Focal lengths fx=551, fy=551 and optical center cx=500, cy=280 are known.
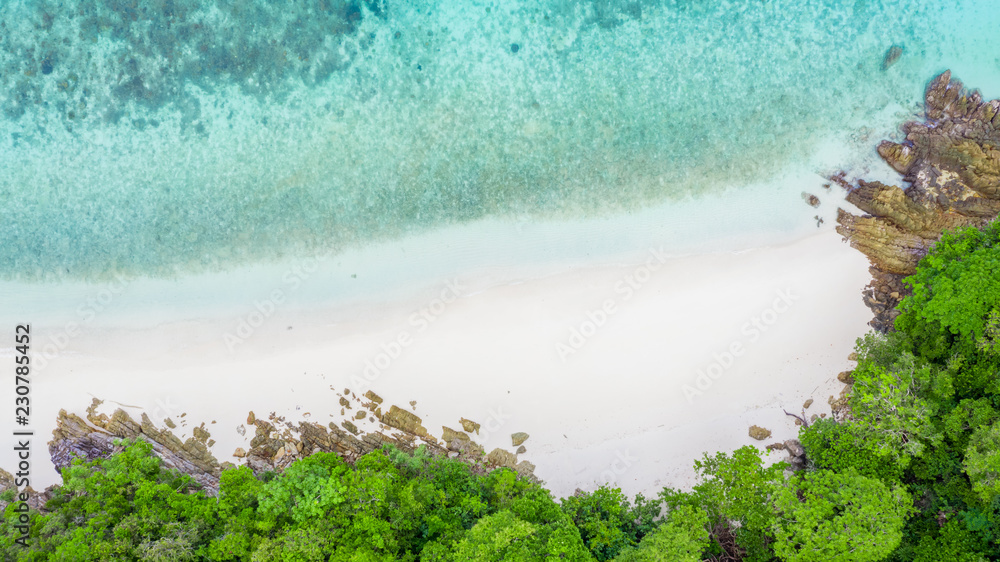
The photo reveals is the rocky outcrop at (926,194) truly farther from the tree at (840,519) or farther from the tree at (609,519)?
the tree at (609,519)

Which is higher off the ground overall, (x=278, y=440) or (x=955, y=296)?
(x=955, y=296)

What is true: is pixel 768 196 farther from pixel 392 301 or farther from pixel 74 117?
pixel 74 117

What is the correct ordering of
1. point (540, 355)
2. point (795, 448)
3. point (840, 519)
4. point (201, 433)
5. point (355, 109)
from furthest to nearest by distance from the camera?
point (355, 109) → point (540, 355) → point (201, 433) → point (795, 448) → point (840, 519)

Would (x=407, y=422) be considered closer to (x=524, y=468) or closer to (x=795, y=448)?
(x=524, y=468)

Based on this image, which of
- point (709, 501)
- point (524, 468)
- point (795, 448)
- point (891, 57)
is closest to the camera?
point (709, 501)

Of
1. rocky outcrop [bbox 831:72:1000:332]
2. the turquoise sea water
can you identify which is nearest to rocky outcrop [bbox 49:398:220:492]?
the turquoise sea water

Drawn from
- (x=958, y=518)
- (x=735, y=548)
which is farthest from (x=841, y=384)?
(x=735, y=548)

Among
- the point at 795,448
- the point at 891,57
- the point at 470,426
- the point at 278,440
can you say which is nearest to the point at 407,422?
the point at 470,426
